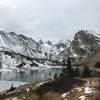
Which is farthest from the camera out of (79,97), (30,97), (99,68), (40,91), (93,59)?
(93,59)

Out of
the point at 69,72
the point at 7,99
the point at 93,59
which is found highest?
the point at 93,59

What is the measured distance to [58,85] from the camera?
2825 centimetres

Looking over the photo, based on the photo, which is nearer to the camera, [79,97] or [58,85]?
[79,97]

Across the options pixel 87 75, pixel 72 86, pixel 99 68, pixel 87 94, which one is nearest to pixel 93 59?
pixel 99 68

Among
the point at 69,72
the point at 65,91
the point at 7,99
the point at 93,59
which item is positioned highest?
the point at 93,59

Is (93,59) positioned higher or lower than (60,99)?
higher

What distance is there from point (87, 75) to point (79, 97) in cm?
1829

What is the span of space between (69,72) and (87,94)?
52.0 ft

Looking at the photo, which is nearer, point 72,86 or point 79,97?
point 79,97

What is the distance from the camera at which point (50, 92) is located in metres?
26.0

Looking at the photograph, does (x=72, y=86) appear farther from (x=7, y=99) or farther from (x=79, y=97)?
(x=7, y=99)

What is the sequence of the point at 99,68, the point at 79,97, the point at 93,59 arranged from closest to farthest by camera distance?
the point at 79,97 < the point at 99,68 < the point at 93,59

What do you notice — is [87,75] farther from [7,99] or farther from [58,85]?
[7,99]

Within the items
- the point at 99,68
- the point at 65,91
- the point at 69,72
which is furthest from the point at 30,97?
the point at 99,68
